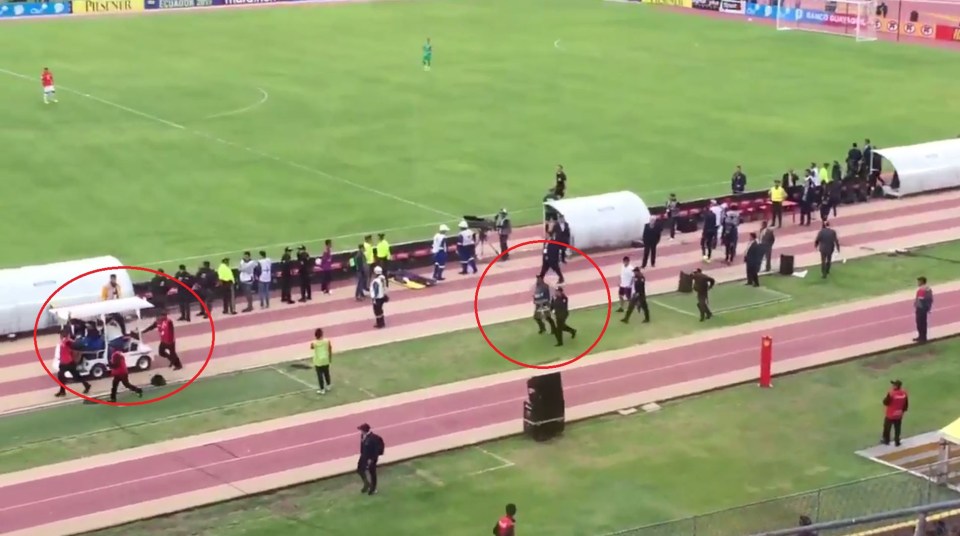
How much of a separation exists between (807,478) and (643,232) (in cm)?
1424

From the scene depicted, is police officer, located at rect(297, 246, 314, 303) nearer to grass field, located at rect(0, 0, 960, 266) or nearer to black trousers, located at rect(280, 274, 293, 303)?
black trousers, located at rect(280, 274, 293, 303)

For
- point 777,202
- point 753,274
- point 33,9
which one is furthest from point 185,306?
point 33,9

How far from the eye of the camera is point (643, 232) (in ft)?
125

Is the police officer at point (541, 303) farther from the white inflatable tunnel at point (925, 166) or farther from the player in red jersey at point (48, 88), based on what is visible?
the player in red jersey at point (48, 88)

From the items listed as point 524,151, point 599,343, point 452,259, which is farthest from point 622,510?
point 524,151

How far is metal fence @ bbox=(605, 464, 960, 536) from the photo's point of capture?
21125 millimetres

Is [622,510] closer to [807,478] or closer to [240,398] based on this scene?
[807,478]

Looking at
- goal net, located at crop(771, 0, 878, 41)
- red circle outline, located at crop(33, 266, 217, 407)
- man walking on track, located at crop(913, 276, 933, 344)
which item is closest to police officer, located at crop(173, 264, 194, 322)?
red circle outline, located at crop(33, 266, 217, 407)

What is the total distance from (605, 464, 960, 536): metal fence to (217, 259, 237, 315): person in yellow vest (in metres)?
13.9

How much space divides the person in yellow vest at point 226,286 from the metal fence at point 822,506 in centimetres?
1394

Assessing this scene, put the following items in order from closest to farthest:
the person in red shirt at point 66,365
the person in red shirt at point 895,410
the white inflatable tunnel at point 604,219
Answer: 1. the person in red shirt at point 895,410
2. the person in red shirt at point 66,365
3. the white inflatable tunnel at point 604,219

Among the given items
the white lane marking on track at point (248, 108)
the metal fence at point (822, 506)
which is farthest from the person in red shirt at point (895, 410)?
the white lane marking on track at point (248, 108)

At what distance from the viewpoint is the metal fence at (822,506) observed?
21125 millimetres

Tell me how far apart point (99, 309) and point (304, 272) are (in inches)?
239
